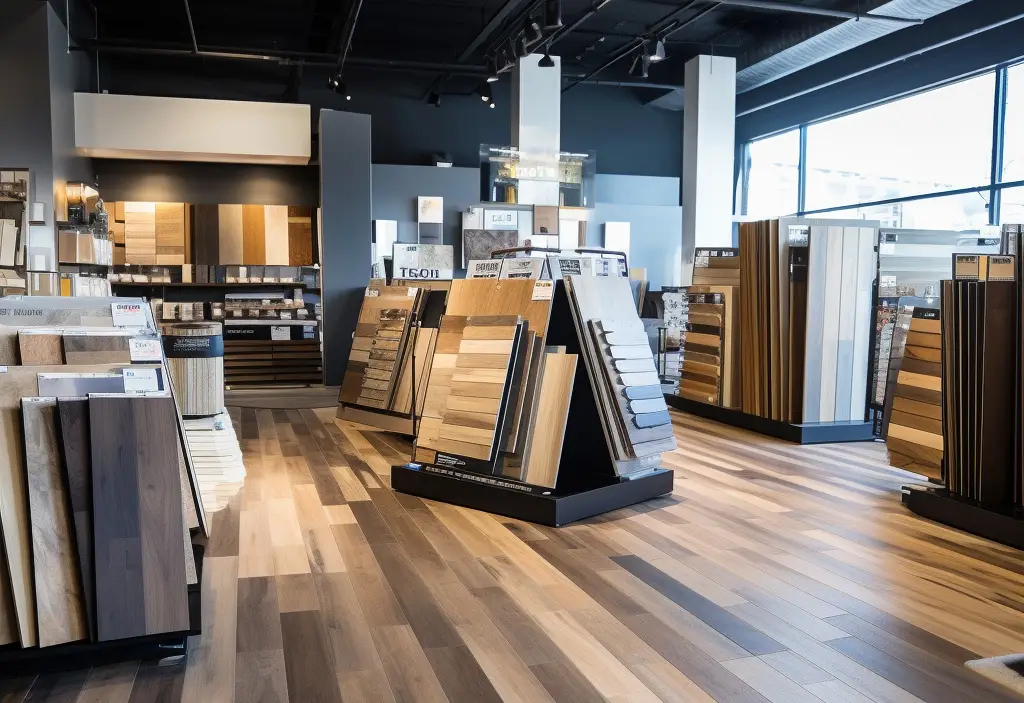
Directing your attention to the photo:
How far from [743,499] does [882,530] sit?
73 centimetres

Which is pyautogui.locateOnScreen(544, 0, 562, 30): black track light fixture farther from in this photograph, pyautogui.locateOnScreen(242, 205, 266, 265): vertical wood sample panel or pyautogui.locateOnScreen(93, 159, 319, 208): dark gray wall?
pyautogui.locateOnScreen(242, 205, 266, 265): vertical wood sample panel

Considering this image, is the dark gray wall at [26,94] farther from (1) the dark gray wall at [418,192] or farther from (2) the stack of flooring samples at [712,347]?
(2) the stack of flooring samples at [712,347]

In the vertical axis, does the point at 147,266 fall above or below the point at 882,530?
above

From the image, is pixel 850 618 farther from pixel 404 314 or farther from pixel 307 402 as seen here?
pixel 307 402

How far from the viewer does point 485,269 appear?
4895mm

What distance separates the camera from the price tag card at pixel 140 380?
234 centimetres

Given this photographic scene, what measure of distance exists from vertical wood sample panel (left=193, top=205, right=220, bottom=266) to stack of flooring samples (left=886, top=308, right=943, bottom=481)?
7996mm

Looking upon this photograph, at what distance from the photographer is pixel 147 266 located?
9688 millimetres

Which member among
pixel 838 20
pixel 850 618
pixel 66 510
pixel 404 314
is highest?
pixel 838 20

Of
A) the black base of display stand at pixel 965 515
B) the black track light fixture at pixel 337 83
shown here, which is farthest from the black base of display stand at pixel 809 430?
the black track light fixture at pixel 337 83

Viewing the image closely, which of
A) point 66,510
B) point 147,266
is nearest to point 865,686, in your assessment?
point 66,510

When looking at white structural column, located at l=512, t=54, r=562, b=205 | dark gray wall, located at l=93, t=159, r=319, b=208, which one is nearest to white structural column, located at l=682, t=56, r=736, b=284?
white structural column, located at l=512, t=54, r=562, b=205

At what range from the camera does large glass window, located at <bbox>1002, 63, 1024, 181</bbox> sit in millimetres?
9180

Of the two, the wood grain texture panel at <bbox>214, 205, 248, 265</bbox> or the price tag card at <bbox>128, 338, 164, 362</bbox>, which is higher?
the wood grain texture panel at <bbox>214, 205, 248, 265</bbox>
